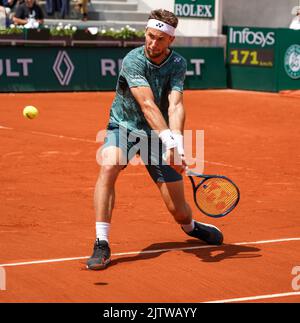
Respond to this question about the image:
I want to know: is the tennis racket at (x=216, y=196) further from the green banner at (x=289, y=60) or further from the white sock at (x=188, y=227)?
the green banner at (x=289, y=60)

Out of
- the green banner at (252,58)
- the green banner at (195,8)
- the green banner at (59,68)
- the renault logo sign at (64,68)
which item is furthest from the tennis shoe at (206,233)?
the green banner at (195,8)

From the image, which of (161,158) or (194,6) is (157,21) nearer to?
(161,158)

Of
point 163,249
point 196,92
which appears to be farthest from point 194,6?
point 163,249

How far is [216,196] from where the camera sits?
8805mm

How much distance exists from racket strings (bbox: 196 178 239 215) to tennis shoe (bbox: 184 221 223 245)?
40 cm

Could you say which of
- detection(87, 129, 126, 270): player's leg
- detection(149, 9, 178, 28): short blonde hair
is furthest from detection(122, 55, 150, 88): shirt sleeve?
detection(87, 129, 126, 270): player's leg

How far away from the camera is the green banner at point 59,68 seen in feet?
78.8

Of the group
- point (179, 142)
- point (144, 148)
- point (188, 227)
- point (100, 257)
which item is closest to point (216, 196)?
point (188, 227)

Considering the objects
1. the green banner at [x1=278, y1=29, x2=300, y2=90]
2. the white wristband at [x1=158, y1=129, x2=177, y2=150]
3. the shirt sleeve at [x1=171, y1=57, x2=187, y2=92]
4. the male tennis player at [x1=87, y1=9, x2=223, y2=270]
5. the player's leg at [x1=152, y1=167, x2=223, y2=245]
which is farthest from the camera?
the green banner at [x1=278, y1=29, x2=300, y2=90]

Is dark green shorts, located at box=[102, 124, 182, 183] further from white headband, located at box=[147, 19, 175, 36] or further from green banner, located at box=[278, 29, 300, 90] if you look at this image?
green banner, located at box=[278, 29, 300, 90]

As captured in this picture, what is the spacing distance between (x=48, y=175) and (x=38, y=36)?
463 inches

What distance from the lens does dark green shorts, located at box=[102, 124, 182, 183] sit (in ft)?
27.8

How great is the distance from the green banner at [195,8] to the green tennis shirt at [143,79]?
2187cm

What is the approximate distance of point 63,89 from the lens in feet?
82.5
